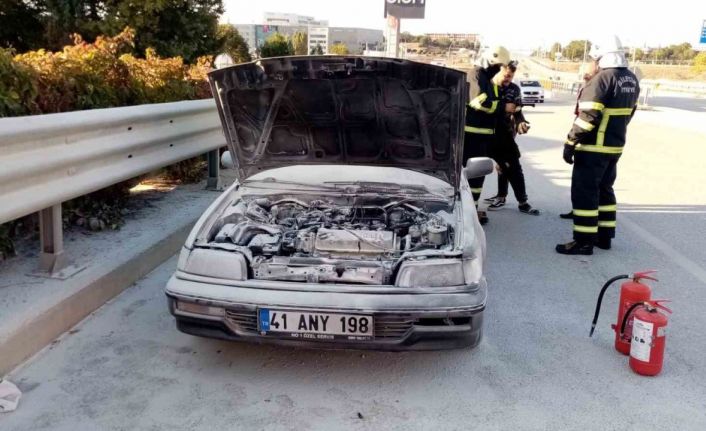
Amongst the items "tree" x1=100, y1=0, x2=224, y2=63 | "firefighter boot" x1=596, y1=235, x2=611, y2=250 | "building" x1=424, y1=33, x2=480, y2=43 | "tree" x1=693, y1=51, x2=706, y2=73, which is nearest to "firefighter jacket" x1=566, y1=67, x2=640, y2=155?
"firefighter boot" x1=596, y1=235, x2=611, y2=250

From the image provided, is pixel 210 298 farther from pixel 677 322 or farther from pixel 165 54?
pixel 165 54

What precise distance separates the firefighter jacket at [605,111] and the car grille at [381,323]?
3414 millimetres

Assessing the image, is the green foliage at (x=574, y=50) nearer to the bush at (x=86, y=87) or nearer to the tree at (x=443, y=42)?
the tree at (x=443, y=42)

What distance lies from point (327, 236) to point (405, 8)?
3380cm

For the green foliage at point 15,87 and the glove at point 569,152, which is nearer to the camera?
the green foliage at point 15,87

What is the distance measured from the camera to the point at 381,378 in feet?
11.2

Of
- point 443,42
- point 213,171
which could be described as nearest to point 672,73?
point 443,42

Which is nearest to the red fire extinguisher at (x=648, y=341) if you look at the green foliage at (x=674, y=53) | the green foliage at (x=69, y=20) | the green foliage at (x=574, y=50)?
the green foliage at (x=69, y=20)

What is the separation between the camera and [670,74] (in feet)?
273

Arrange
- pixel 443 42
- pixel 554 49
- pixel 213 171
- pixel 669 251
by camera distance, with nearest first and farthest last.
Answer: pixel 669 251, pixel 213 171, pixel 443 42, pixel 554 49

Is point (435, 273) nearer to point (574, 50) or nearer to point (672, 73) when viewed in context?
point (672, 73)

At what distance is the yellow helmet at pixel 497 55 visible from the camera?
6.83 metres

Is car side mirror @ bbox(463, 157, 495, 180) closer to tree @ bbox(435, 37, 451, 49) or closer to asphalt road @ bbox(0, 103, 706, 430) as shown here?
asphalt road @ bbox(0, 103, 706, 430)

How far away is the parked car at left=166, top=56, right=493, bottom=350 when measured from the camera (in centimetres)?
316
